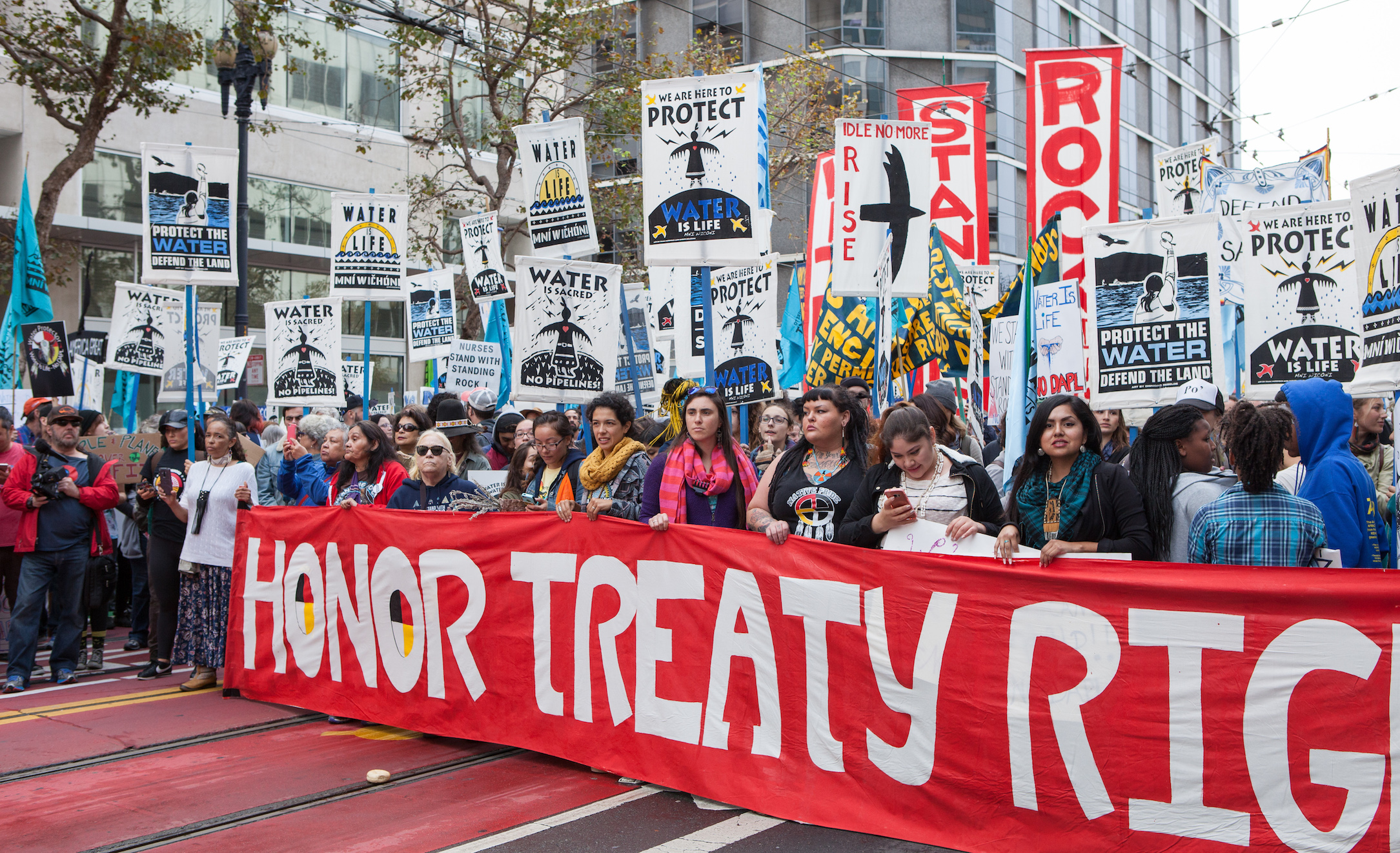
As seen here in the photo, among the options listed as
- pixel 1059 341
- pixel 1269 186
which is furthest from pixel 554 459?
pixel 1269 186

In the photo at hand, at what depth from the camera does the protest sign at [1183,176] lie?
13178mm

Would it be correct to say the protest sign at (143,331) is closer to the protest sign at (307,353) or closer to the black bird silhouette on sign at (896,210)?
the protest sign at (307,353)

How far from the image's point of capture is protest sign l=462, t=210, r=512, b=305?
1436 cm

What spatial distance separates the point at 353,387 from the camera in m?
16.5

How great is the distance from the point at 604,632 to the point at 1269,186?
29.0 ft

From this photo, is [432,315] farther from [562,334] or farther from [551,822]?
[551,822]

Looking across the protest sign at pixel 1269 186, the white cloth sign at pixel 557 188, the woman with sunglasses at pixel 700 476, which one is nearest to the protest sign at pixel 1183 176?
the protest sign at pixel 1269 186

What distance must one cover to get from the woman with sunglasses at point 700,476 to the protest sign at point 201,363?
9.78 m

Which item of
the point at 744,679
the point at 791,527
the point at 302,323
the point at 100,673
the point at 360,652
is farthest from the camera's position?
the point at 302,323

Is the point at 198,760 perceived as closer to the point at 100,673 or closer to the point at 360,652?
the point at 360,652

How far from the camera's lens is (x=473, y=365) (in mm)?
13445

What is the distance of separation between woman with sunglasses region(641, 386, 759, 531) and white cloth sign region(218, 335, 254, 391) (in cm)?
1147

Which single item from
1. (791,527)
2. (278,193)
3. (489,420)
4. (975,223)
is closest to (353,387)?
(489,420)

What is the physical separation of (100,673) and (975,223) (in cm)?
881
